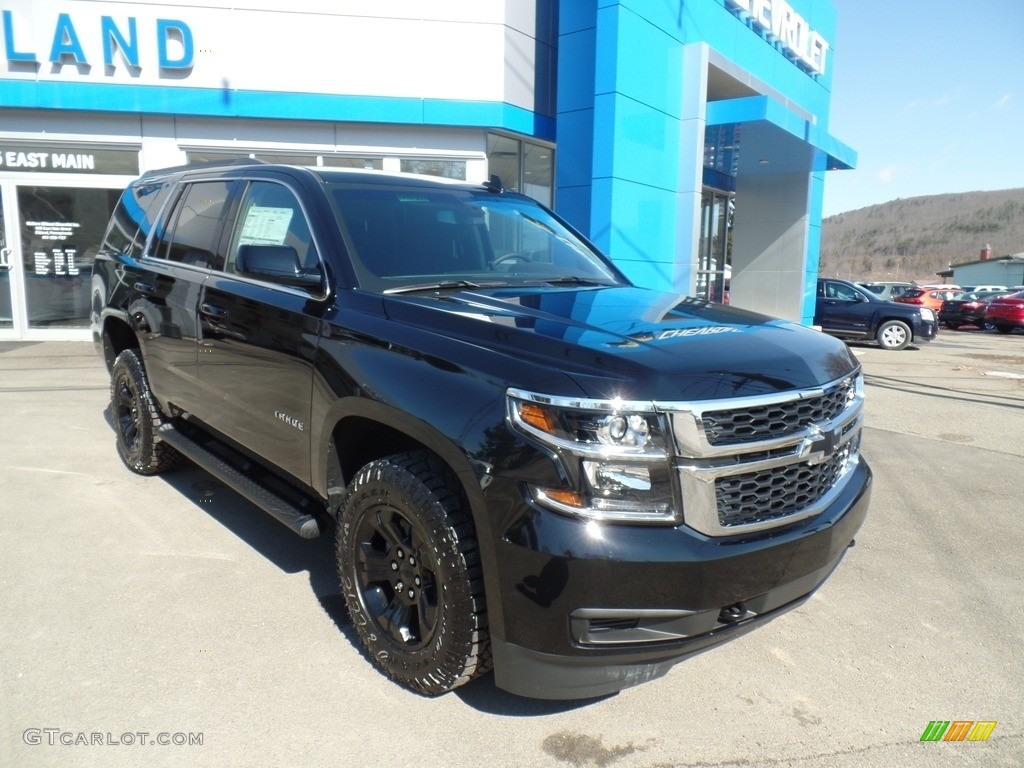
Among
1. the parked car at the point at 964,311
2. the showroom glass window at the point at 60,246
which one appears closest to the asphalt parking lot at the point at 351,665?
the showroom glass window at the point at 60,246

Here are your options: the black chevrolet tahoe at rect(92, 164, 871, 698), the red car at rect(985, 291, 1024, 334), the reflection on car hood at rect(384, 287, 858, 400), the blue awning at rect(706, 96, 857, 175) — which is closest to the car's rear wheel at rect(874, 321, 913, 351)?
the blue awning at rect(706, 96, 857, 175)

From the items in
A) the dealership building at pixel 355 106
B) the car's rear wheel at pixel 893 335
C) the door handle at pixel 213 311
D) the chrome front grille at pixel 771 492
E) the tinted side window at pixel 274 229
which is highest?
the dealership building at pixel 355 106

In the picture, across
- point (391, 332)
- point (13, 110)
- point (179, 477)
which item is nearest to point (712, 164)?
point (13, 110)

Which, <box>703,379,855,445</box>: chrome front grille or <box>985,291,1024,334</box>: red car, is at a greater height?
<box>703,379,855,445</box>: chrome front grille

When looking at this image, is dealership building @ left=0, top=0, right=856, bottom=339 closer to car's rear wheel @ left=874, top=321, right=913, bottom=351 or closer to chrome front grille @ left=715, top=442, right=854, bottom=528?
car's rear wheel @ left=874, top=321, right=913, bottom=351

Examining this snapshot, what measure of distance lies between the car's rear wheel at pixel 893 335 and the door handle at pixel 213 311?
16110 millimetres

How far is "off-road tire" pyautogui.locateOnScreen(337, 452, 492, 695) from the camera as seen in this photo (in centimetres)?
247

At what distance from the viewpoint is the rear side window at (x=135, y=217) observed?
507 cm

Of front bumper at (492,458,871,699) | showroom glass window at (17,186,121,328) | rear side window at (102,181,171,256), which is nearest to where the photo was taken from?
front bumper at (492,458,871,699)

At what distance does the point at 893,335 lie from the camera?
16.7 metres

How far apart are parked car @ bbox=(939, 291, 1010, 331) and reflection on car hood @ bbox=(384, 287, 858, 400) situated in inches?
1052

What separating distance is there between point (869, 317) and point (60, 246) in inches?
625

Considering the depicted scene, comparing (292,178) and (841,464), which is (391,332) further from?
(841,464)

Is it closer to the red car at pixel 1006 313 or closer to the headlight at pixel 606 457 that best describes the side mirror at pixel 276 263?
the headlight at pixel 606 457
